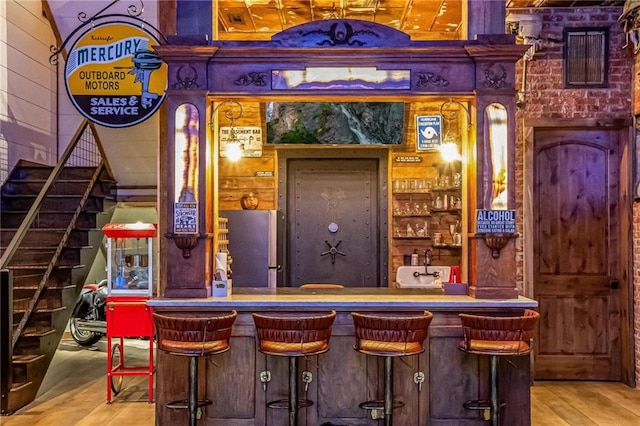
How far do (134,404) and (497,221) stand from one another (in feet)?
11.8

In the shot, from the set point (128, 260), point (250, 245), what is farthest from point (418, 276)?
point (128, 260)

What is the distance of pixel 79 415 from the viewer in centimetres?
475

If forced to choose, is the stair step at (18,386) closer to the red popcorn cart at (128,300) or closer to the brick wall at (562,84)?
the red popcorn cart at (128,300)

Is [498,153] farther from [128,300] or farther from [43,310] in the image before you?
[43,310]

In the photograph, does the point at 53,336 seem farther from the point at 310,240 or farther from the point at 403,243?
the point at 403,243

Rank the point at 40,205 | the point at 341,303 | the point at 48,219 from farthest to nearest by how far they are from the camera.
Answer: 1. the point at 48,219
2. the point at 40,205
3. the point at 341,303

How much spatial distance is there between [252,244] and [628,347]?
4.30 metres

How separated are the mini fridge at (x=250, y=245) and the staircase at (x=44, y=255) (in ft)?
5.16

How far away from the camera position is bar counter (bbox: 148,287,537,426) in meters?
4.20

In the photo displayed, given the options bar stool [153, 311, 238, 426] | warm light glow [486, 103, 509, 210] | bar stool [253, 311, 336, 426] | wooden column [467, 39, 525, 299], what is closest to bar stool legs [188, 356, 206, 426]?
bar stool [153, 311, 238, 426]

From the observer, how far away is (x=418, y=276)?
22.6ft

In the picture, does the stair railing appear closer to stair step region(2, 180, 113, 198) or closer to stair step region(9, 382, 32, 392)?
stair step region(2, 180, 113, 198)

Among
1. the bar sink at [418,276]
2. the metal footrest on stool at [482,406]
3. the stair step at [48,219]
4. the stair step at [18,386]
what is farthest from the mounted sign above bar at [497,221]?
the stair step at [48,219]

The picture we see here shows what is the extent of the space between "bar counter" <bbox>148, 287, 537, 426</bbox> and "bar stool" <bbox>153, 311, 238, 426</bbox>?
0.29 metres
